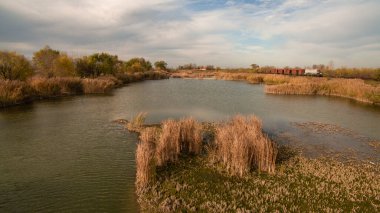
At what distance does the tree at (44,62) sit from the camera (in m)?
44.7

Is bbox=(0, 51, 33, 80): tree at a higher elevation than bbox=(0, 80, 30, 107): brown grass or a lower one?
higher

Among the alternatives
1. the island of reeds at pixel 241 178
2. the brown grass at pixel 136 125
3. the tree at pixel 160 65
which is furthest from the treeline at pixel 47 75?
the tree at pixel 160 65

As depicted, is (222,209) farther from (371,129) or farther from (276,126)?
A: (371,129)

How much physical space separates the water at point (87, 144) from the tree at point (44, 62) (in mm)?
18116

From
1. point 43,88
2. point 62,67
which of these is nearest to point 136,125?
point 43,88

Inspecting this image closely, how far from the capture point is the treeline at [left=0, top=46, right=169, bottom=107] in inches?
1118

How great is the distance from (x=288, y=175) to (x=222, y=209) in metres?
3.74

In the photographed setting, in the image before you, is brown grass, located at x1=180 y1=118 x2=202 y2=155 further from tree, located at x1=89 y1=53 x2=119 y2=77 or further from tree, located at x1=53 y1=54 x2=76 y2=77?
tree, located at x1=89 y1=53 x2=119 y2=77

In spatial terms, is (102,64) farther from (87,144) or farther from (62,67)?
(87,144)

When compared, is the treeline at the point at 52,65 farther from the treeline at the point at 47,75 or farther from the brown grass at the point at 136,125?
the brown grass at the point at 136,125

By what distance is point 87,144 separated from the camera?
1493 cm

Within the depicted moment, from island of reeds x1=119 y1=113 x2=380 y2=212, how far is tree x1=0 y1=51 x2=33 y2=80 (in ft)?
97.1

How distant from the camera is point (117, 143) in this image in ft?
49.7

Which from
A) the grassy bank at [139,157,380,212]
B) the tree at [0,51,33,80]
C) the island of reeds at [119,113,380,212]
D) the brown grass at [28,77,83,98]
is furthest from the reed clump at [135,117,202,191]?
the tree at [0,51,33,80]
